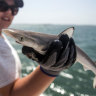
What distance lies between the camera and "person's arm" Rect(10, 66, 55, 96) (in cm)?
300

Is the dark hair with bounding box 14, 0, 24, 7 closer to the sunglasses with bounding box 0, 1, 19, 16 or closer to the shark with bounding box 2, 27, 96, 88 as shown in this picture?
the sunglasses with bounding box 0, 1, 19, 16

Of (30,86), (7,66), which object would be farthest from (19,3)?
(30,86)

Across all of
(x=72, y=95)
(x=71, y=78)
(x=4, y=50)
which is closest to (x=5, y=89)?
(x=4, y=50)

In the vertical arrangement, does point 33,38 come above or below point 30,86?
above

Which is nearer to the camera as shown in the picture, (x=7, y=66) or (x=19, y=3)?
(x=7, y=66)

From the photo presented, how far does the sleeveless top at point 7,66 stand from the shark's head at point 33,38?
76cm

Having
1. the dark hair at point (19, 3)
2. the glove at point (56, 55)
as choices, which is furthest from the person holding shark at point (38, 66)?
the dark hair at point (19, 3)

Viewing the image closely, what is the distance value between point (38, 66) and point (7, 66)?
0.49 meters

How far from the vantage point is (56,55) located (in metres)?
2.71

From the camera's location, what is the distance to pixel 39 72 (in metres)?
3.02

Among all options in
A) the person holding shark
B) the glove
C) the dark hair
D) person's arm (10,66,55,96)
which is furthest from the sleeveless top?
the dark hair

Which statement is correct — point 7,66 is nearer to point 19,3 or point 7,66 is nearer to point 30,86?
point 30,86

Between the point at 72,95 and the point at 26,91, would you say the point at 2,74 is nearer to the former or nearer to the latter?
the point at 26,91

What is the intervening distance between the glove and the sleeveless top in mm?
577
